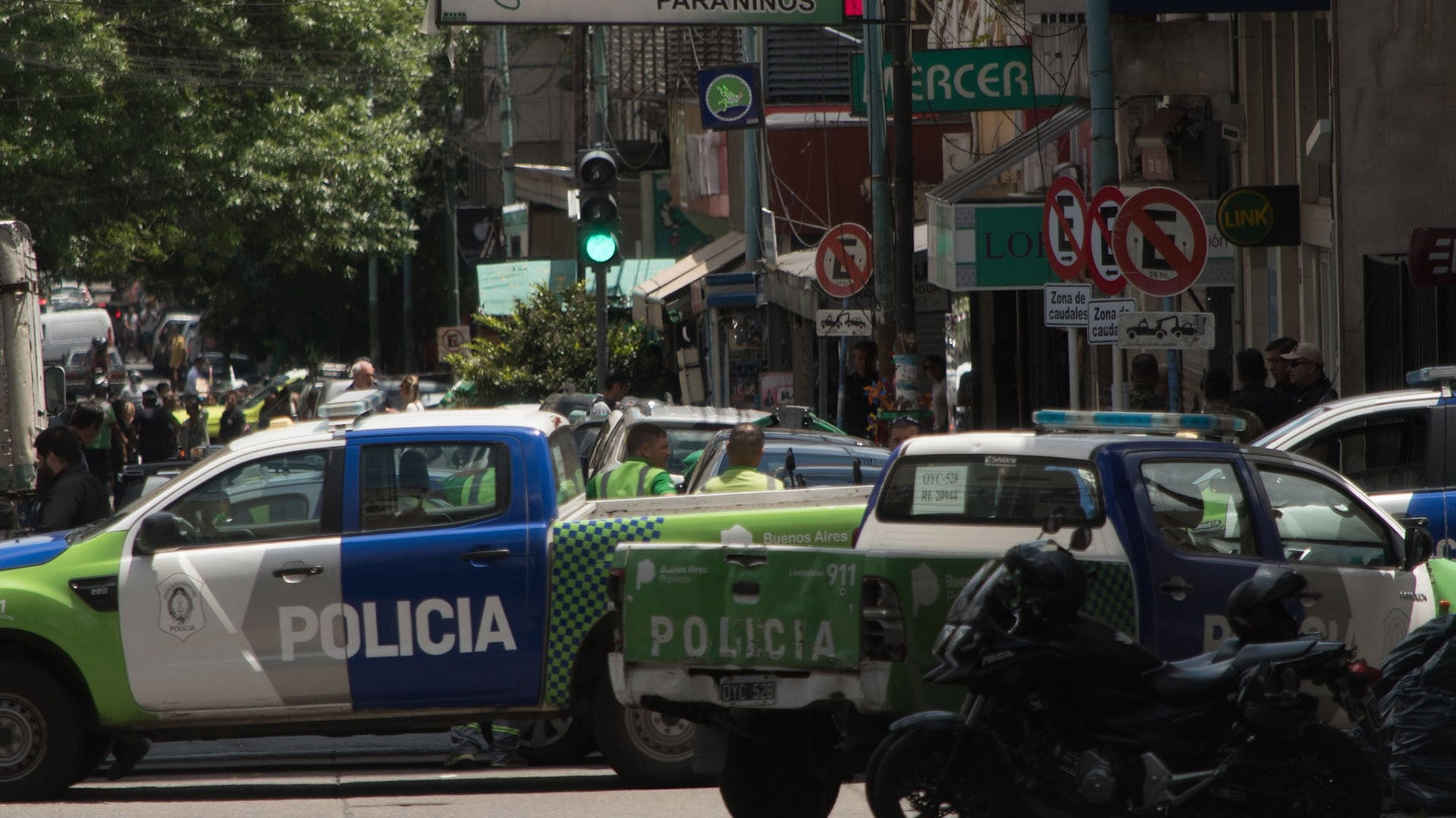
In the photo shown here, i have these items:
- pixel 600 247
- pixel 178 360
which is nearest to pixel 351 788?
pixel 600 247

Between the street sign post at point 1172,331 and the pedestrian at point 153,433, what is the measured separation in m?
18.2

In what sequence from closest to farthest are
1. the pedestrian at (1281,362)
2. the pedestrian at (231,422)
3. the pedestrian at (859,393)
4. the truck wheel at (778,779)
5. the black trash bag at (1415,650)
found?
the truck wheel at (778,779) < the black trash bag at (1415,650) < the pedestrian at (1281,362) < the pedestrian at (859,393) < the pedestrian at (231,422)

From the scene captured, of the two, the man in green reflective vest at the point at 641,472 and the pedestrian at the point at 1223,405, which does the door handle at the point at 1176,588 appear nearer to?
the man in green reflective vest at the point at 641,472

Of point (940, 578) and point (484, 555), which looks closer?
point (940, 578)

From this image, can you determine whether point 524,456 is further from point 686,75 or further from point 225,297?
point 225,297

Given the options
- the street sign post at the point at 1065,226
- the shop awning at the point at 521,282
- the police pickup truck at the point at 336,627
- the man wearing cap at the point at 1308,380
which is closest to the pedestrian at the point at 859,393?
the street sign post at the point at 1065,226

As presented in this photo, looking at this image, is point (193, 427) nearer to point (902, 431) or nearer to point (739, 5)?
point (739, 5)

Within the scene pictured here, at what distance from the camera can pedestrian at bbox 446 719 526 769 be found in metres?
10.1

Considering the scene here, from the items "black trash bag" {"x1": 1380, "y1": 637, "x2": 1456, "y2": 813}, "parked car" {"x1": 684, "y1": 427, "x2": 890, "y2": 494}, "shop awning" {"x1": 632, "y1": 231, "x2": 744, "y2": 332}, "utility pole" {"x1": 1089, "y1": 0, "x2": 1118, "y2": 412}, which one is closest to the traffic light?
"parked car" {"x1": 684, "y1": 427, "x2": 890, "y2": 494}

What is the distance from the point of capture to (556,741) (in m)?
9.85

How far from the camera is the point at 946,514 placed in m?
8.44

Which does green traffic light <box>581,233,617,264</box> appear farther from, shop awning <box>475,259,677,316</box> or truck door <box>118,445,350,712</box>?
shop awning <box>475,259,677,316</box>

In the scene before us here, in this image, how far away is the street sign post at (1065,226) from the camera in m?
14.5

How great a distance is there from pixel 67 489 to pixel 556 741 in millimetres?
3368
